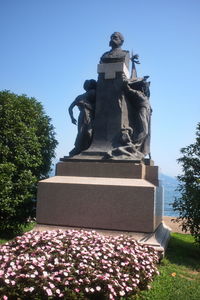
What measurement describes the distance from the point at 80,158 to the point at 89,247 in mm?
2774

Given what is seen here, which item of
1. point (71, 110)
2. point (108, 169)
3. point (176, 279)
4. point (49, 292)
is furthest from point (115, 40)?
point (49, 292)

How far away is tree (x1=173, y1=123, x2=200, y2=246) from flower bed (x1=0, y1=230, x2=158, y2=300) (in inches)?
93.6

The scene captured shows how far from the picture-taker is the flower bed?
347cm

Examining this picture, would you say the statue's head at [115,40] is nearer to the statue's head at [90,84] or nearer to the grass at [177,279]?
the statue's head at [90,84]

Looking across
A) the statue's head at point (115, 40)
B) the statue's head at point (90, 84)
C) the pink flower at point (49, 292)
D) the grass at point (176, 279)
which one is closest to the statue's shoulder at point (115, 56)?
the statue's head at point (115, 40)

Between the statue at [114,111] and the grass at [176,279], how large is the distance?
7.47 ft

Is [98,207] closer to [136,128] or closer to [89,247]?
[89,247]

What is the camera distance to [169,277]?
4.82 m

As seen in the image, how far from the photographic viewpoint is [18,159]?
9180 mm

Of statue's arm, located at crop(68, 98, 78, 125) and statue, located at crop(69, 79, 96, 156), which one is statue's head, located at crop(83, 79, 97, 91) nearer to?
statue, located at crop(69, 79, 96, 156)

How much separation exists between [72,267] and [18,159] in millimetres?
5848

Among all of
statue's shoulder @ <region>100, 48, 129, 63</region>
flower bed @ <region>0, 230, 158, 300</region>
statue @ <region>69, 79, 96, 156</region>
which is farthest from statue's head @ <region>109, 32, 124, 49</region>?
flower bed @ <region>0, 230, 158, 300</region>

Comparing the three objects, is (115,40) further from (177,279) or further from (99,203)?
(177,279)

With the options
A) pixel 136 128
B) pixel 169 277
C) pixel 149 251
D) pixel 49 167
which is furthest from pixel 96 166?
pixel 49 167
